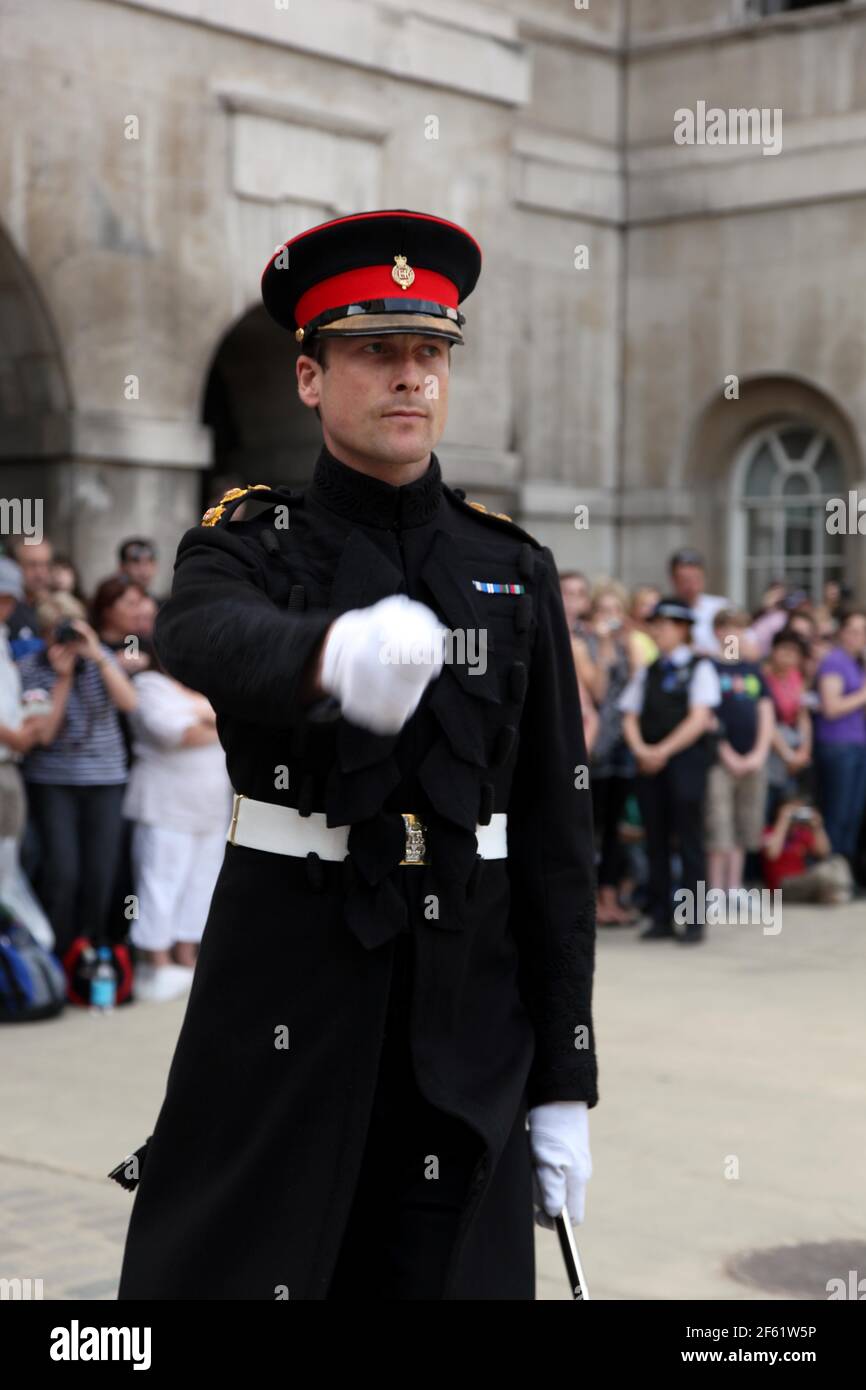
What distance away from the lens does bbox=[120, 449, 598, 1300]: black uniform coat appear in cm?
258

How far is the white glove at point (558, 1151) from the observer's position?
2.82 meters

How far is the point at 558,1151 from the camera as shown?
9.26 ft

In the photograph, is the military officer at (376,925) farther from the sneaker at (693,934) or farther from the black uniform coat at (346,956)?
the sneaker at (693,934)

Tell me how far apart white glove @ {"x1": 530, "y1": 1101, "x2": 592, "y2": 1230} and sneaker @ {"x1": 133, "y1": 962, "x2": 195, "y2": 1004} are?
5224 mm

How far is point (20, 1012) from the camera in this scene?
7383mm

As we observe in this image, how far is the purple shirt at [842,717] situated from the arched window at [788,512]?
232 inches

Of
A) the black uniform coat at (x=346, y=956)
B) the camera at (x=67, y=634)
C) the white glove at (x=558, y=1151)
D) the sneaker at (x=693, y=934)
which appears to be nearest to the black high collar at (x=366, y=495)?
the black uniform coat at (x=346, y=956)

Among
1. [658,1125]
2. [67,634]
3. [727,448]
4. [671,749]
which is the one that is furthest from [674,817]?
[727,448]

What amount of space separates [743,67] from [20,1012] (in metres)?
12.5

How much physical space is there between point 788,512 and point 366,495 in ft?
50.3

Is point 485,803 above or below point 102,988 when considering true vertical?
above

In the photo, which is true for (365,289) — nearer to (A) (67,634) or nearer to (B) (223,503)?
(B) (223,503)

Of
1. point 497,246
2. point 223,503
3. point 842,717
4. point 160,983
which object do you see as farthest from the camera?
point 497,246
